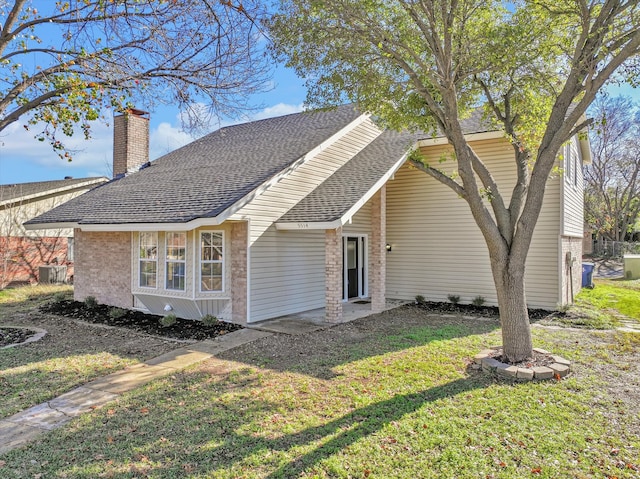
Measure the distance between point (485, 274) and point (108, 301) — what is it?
10853 millimetres

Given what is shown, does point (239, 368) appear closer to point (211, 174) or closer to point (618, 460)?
point (618, 460)

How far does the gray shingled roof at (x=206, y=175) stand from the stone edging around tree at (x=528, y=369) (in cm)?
561

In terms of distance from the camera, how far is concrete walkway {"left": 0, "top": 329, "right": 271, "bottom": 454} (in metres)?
4.71

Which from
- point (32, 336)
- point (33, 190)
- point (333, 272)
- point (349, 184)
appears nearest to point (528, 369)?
point (333, 272)

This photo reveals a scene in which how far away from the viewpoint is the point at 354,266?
13.4 metres

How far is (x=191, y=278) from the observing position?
9781 millimetres

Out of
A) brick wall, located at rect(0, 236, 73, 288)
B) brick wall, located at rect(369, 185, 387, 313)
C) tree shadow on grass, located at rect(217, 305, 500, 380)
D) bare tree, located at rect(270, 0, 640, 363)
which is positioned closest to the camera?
bare tree, located at rect(270, 0, 640, 363)

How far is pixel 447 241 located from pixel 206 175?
730cm

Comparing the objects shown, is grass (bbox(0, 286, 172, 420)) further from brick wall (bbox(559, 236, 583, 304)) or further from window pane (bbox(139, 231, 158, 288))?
brick wall (bbox(559, 236, 583, 304))

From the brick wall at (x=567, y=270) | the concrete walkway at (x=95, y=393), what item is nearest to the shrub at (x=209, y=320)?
the concrete walkway at (x=95, y=393)

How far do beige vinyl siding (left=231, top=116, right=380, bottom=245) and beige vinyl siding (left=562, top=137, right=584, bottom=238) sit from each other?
19.5ft

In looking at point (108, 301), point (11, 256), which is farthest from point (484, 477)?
point (11, 256)

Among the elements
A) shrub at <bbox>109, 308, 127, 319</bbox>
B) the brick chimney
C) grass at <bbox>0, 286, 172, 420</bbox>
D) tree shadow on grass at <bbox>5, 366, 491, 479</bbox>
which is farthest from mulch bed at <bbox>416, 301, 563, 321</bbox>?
the brick chimney

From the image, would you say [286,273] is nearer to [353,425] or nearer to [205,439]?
[353,425]
